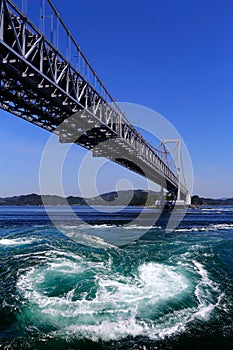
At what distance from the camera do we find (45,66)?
62.1 ft

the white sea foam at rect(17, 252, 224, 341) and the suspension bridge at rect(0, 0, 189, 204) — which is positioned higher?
the suspension bridge at rect(0, 0, 189, 204)

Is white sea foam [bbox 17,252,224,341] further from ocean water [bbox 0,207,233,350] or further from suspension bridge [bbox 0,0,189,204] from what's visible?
suspension bridge [bbox 0,0,189,204]

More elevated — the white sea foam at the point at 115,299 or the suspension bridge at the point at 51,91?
the suspension bridge at the point at 51,91

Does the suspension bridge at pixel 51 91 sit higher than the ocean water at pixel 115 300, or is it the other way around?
the suspension bridge at pixel 51 91

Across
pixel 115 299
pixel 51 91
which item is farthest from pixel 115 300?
pixel 51 91

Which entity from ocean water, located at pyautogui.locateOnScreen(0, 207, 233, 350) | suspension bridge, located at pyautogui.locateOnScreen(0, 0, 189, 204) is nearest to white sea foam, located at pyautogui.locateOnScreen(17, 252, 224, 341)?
ocean water, located at pyautogui.locateOnScreen(0, 207, 233, 350)

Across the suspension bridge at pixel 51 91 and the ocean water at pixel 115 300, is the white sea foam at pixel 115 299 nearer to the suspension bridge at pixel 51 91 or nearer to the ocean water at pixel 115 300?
the ocean water at pixel 115 300

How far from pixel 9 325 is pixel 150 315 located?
302 centimetres

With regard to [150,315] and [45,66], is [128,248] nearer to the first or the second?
[150,315]

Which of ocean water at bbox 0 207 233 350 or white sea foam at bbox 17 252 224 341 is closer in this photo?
ocean water at bbox 0 207 233 350

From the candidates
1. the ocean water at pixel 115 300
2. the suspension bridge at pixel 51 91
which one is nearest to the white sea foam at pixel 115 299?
the ocean water at pixel 115 300

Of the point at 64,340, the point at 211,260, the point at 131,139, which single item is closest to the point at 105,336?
the point at 64,340

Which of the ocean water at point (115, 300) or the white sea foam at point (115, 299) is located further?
the white sea foam at point (115, 299)

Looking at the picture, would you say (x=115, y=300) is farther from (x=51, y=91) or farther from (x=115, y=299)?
(x=51, y=91)
